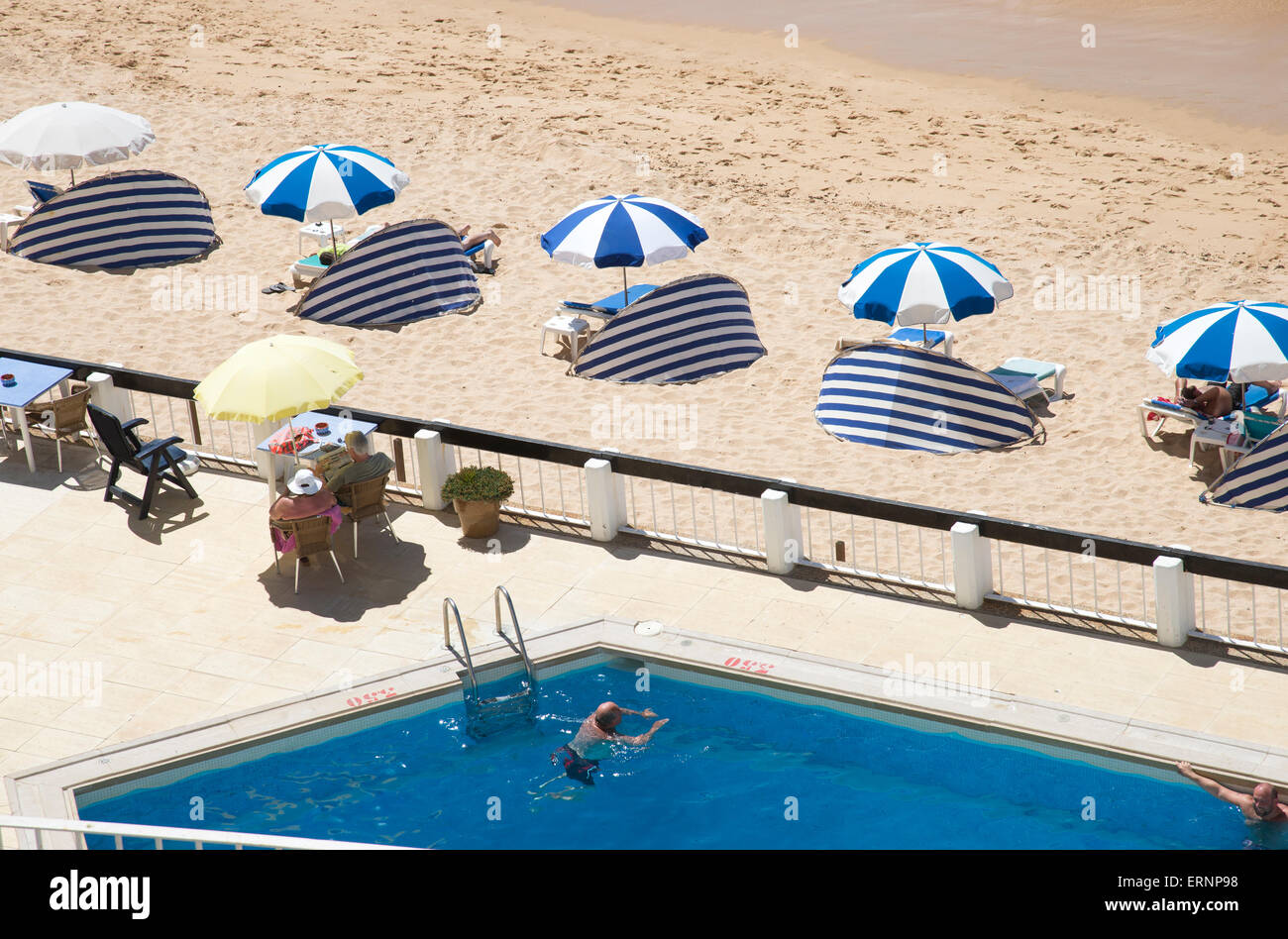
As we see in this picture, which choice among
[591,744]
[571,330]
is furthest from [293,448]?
[571,330]

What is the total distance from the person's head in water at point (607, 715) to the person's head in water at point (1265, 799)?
4.59 meters

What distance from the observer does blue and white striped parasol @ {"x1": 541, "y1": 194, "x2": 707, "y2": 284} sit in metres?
17.8

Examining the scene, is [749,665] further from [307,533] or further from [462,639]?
[307,533]

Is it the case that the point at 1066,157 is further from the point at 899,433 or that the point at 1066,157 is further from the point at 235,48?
the point at 235,48

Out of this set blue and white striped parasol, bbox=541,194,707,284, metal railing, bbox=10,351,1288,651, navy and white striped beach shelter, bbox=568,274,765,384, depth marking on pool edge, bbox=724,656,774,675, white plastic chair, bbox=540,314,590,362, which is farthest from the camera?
white plastic chair, bbox=540,314,590,362

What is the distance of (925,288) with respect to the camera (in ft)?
53.1

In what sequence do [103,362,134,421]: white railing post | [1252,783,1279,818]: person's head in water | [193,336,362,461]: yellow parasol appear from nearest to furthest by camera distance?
1. [1252,783,1279,818]: person's head in water
2. [193,336,362,461]: yellow parasol
3. [103,362,134,421]: white railing post

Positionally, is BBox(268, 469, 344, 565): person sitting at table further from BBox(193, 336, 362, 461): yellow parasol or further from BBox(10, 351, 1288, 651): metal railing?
BBox(10, 351, 1288, 651): metal railing

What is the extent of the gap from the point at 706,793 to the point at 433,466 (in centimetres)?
481

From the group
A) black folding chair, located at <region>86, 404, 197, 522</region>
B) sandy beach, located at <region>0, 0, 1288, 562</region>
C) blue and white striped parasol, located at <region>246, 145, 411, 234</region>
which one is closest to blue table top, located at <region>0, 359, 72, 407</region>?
black folding chair, located at <region>86, 404, 197, 522</region>

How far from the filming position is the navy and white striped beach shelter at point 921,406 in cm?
1584

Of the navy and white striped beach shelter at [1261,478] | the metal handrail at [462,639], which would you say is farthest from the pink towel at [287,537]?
the navy and white striped beach shelter at [1261,478]

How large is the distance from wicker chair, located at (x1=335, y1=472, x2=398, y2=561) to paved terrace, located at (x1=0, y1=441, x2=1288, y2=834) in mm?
386
